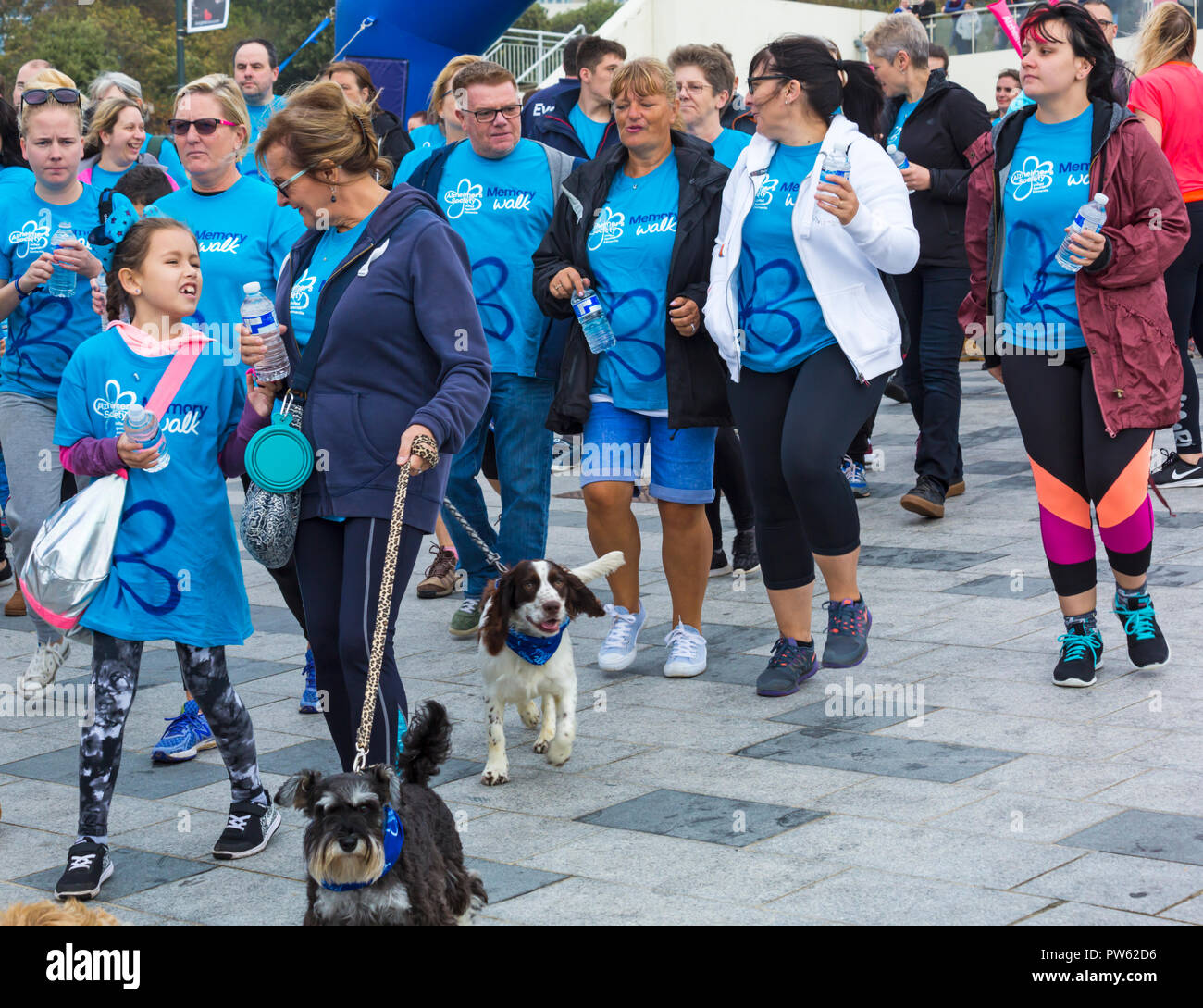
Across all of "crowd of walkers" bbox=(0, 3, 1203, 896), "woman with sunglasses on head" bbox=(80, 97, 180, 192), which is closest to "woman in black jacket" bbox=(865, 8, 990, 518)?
"crowd of walkers" bbox=(0, 3, 1203, 896)

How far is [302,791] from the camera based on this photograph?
3.32m

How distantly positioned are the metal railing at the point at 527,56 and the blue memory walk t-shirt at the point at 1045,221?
88.7ft

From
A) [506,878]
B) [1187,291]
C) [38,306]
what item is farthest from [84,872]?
[1187,291]

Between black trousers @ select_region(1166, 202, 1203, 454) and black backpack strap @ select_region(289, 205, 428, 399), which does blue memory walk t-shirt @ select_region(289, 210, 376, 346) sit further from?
→ black trousers @ select_region(1166, 202, 1203, 454)

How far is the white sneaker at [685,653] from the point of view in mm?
6109

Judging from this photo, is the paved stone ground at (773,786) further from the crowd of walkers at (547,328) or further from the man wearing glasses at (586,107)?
the man wearing glasses at (586,107)

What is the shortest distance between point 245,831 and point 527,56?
30610 millimetres

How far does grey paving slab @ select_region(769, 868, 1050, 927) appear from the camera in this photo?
11.9ft

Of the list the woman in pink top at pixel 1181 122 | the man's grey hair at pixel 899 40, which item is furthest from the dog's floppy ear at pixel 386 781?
the man's grey hair at pixel 899 40

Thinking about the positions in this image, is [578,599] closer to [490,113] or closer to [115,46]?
[490,113]

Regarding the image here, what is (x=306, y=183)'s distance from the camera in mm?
4207

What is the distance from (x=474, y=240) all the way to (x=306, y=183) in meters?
2.67

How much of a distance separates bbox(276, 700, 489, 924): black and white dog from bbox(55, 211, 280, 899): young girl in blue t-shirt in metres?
1.16
